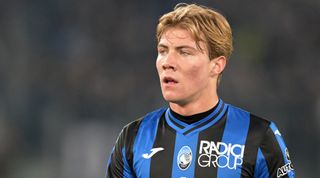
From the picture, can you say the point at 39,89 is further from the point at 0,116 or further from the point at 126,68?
the point at 126,68

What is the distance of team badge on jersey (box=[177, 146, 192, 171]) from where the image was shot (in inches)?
118

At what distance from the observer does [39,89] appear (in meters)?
6.84

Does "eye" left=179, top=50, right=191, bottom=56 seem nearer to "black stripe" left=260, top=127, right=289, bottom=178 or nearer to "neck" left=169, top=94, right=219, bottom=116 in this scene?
"neck" left=169, top=94, right=219, bottom=116

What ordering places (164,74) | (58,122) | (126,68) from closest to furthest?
(164,74)
(58,122)
(126,68)

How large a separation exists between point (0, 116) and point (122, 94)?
133 centimetres

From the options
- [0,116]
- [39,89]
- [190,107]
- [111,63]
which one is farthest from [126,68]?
[190,107]

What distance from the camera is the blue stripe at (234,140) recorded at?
291 centimetres

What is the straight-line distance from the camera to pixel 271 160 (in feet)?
9.51

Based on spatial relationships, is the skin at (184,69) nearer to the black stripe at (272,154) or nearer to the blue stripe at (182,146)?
the blue stripe at (182,146)

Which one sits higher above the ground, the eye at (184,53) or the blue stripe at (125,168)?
the eye at (184,53)

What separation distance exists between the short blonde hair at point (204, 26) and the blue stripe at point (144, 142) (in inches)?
17.1

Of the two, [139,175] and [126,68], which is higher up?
[126,68]

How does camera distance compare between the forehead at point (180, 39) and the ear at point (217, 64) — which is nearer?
the forehead at point (180, 39)

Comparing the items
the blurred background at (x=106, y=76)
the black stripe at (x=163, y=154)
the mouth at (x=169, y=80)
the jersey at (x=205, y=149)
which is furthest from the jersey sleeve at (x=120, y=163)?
the blurred background at (x=106, y=76)
